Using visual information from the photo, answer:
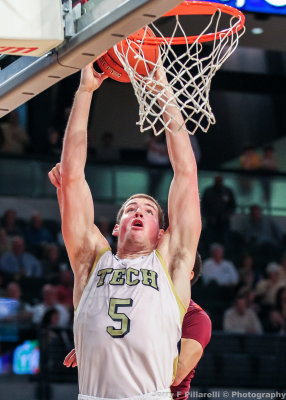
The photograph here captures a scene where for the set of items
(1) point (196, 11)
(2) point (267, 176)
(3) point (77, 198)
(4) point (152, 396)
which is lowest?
(4) point (152, 396)

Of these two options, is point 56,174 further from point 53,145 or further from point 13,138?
point 13,138

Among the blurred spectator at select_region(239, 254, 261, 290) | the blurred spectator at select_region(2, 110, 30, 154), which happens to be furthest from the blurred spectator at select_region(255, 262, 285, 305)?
the blurred spectator at select_region(2, 110, 30, 154)

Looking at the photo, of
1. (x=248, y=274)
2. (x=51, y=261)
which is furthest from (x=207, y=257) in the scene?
(x=51, y=261)

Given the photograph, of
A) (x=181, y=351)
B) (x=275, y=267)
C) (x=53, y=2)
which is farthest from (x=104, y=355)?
(x=275, y=267)

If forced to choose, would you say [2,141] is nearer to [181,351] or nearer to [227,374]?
[227,374]

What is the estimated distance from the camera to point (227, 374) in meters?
10.7

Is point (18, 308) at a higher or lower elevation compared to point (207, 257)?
lower

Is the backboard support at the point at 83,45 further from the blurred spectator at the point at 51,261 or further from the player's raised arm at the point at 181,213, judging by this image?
the blurred spectator at the point at 51,261

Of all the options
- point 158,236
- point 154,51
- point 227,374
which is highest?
point 154,51

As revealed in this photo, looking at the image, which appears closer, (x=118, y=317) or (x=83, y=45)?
(x=83, y=45)

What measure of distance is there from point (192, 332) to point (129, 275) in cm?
74

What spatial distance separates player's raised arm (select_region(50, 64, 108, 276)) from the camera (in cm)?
442

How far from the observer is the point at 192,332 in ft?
15.7

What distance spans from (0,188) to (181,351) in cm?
959
